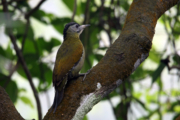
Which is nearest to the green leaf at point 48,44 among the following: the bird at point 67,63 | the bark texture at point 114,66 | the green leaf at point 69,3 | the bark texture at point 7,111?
the green leaf at point 69,3

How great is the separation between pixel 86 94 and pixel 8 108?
48cm

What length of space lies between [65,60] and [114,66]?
64cm

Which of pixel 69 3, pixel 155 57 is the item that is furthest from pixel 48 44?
pixel 155 57

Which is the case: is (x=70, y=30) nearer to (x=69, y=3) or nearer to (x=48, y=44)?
(x=48, y=44)

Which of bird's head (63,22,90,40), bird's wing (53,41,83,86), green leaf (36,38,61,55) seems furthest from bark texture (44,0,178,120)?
green leaf (36,38,61,55)

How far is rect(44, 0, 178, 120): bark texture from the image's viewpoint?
151cm

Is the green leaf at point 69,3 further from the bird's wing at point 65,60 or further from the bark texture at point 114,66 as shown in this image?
the bark texture at point 114,66

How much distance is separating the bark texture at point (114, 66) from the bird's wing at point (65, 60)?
1.03 feet

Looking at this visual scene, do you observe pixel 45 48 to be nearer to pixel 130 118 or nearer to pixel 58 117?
pixel 130 118

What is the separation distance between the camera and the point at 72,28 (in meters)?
2.88

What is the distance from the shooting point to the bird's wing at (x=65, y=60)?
1.98 meters

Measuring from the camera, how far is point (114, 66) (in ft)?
5.32

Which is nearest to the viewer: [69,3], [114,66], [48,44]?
[114,66]

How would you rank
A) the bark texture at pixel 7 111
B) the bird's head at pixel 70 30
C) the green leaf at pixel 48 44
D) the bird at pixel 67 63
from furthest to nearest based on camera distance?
the green leaf at pixel 48 44 → the bird's head at pixel 70 30 → the bird at pixel 67 63 → the bark texture at pixel 7 111
